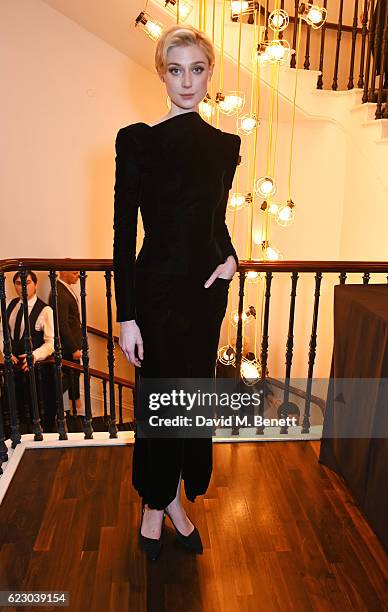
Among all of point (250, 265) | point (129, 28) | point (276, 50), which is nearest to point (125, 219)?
point (250, 265)

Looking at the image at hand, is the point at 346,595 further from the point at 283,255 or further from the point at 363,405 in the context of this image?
the point at 283,255

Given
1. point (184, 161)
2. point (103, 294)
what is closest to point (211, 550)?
point (184, 161)

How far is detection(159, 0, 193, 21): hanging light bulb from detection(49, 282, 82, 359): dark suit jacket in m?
2.21

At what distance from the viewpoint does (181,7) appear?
3.47m

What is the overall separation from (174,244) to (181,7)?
2612 millimetres

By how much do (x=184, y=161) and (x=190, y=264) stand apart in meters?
0.29

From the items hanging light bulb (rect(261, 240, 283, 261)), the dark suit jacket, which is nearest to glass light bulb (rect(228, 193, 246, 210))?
hanging light bulb (rect(261, 240, 283, 261))

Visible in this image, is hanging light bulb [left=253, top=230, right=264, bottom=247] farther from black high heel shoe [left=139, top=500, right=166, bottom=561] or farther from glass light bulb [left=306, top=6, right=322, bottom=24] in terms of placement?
black high heel shoe [left=139, top=500, right=166, bottom=561]

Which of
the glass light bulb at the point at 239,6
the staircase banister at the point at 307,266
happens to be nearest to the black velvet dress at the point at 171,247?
the staircase banister at the point at 307,266

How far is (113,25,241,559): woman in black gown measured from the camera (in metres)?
1.45

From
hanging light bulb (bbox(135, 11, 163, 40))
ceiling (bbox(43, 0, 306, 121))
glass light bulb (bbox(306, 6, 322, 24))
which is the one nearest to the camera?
hanging light bulb (bbox(135, 11, 163, 40))

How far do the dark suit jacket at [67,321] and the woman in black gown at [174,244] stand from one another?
2580 millimetres

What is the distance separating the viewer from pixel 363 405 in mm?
2000

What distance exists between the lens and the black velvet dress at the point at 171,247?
1467mm
